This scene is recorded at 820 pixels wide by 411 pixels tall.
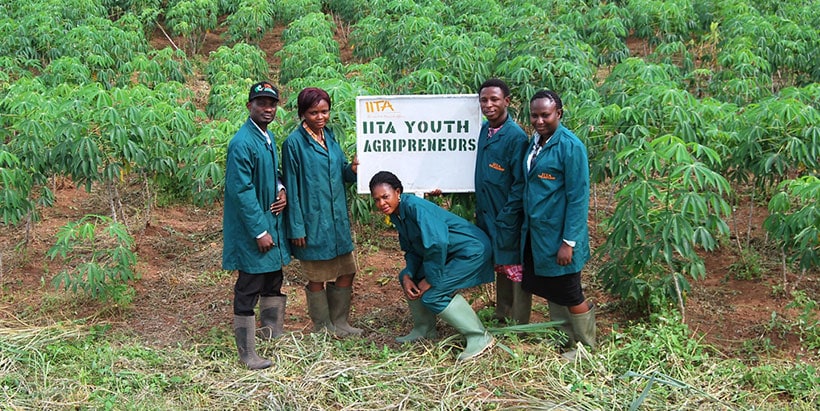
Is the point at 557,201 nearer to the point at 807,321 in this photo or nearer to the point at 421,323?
the point at 421,323

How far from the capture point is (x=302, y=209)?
3.63 metres

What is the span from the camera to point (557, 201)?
3.30m

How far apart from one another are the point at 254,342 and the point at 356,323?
73 cm

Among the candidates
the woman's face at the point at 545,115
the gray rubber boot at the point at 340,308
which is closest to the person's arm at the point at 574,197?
the woman's face at the point at 545,115

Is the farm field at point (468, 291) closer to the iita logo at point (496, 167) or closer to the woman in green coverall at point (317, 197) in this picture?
the woman in green coverall at point (317, 197)

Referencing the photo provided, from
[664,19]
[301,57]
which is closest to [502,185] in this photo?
[301,57]

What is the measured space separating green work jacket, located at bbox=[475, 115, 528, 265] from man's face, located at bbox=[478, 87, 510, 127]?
0.05 m

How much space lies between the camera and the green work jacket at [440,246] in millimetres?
3439

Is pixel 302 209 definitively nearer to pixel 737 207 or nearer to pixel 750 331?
pixel 750 331

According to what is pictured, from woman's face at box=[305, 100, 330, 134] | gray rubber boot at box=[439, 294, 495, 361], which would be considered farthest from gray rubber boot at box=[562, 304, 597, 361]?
woman's face at box=[305, 100, 330, 134]

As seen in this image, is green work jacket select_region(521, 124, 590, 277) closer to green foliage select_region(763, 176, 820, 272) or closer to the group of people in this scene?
the group of people

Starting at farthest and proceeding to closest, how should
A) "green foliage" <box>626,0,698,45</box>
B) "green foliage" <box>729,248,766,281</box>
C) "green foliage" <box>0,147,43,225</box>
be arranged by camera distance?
"green foliage" <box>626,0,698,45</box>
"green foliage" <box>729,248,766,281</box>
"green foliage" <box>0,147,43,225</box>

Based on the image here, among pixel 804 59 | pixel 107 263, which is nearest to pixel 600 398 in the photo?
pixel 107 263

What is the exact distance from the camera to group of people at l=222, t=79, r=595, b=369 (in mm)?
3299
